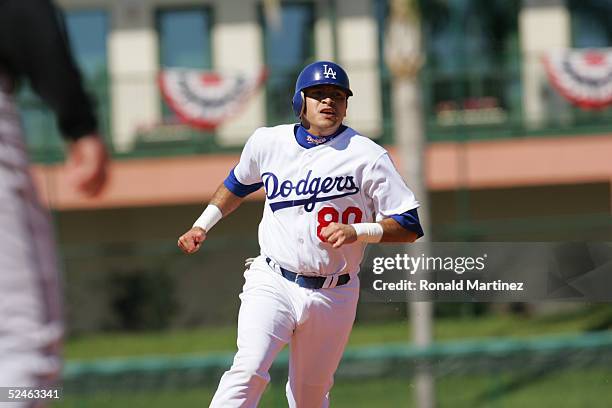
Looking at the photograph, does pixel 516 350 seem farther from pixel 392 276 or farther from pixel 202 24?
pixel 202 24

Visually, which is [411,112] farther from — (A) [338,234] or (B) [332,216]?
(A) [338,234]

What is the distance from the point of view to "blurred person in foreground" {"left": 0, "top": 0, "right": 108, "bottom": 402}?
2980mm

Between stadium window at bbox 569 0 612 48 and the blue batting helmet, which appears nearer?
the blue batting helmet

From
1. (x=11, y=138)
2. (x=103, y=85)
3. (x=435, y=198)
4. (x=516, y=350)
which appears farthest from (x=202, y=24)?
(x=11, y=138)

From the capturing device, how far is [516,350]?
1043 cm

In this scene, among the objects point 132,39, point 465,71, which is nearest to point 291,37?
point 132,39

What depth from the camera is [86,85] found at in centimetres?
1755

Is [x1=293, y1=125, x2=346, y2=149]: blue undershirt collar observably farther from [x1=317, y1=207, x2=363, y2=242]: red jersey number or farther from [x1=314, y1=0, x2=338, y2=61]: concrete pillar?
[x1=314, y1=0, x2=338, y2=61]: concrete pillar

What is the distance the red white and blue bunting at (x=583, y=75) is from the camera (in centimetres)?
1755

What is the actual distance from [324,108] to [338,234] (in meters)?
0.64

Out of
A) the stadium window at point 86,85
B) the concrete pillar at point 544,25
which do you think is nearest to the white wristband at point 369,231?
the stadium window at point 86,85

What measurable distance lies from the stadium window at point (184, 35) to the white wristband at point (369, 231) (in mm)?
15689

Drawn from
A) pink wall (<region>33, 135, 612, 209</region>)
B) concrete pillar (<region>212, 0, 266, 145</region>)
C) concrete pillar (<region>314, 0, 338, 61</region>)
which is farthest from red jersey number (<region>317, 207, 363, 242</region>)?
concrete pillar (<region>212, 0, 266, 145</region>)

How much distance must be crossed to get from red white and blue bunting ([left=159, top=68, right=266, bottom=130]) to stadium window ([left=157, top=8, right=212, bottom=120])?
2.85 m
